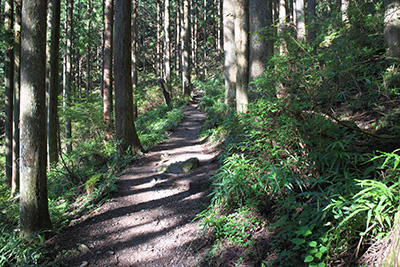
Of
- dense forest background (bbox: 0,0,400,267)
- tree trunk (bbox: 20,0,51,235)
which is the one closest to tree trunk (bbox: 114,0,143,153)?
dense forest background (bbox: 0,0,400,267)

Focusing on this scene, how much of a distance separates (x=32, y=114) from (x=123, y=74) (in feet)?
12.9

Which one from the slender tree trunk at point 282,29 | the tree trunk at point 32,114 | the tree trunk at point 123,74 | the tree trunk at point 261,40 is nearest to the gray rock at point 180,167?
the tree trunk at point 123,74

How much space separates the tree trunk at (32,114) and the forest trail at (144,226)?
653 millimetres

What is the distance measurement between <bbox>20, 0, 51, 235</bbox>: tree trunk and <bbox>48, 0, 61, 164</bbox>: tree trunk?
3.99 meters

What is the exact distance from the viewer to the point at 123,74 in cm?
779

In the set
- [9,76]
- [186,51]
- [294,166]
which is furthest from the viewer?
[186,51]

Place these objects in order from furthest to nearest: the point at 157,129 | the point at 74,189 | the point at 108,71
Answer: the point at 157,129
the point at 108,71
the point at 74,189

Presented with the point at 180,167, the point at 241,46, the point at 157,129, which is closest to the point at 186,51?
the point at 157,129

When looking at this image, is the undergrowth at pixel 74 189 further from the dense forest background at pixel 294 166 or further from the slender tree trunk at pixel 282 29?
the slender tree trunk at pixel 282 29

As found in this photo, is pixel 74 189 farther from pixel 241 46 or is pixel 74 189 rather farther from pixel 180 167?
pixel 241 46

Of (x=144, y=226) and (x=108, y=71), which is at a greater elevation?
(x=108, y=71)

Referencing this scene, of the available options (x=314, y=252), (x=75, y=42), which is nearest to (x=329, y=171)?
(x=314, y=252)

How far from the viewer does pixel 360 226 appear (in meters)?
2.36

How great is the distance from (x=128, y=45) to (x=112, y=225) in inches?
217
